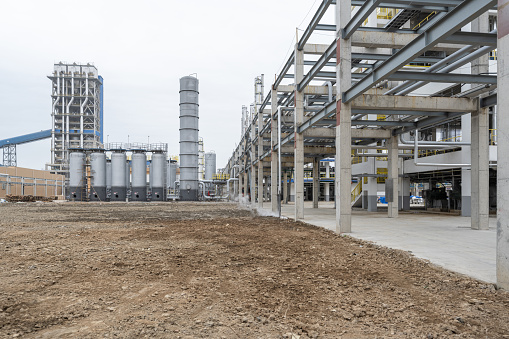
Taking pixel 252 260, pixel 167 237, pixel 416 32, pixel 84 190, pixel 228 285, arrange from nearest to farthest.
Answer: pixel 228 285, pixel 252 260, pixel 167 237, pixel 416 32, pixel 84 190

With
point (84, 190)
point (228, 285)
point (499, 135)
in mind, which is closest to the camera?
point (499, 135)

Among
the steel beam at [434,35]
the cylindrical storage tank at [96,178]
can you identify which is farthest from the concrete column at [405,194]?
the cylindrical storage tank at [96,178]

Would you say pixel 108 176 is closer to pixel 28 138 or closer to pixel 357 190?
pixel 28 138

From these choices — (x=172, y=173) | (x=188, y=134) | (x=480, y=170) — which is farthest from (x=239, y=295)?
(x=172, y=173)

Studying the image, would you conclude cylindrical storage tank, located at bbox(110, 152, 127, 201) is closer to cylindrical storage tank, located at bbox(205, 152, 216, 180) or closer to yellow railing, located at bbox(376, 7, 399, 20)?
cylindrical storage tank, located at bbox(205, 152, 216, 180)

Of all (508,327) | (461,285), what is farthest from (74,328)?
(461,285)

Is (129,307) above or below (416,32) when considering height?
below

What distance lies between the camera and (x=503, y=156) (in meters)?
4.64

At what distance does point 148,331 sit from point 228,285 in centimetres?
180

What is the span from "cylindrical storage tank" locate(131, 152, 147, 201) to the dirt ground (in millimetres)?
36473

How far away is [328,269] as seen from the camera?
6.07 meters

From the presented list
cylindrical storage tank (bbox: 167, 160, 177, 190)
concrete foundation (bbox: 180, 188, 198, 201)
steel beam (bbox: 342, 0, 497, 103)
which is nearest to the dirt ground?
steel beam (bbox: 342, 0, 497, 103)

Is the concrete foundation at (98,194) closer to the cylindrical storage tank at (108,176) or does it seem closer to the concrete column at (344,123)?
the cylindrical storage tank at (108,176)

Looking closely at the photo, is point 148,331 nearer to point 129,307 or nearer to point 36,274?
point 129,307
